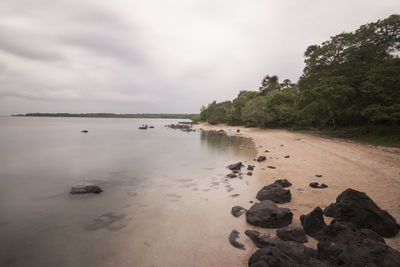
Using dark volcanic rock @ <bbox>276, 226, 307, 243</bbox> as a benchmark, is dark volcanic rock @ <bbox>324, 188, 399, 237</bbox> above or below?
above

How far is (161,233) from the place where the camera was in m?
7.58

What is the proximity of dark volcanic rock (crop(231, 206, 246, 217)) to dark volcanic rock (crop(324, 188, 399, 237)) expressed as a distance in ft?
11.5

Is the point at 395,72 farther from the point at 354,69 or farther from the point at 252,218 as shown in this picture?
the point at 252,218

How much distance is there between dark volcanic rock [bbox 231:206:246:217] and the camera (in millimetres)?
8705

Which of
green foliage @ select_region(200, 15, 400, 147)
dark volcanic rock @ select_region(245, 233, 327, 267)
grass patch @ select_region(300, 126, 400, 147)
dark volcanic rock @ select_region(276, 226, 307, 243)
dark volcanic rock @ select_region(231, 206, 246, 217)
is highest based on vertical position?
green foliage @ select_region(200, 15, 400, 147)

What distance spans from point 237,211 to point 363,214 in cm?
477

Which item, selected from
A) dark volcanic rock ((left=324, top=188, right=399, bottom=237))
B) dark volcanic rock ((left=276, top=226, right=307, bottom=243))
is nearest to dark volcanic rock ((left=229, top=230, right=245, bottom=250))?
dark volcanic rock ((left=276, top=226, right=307, bottom=243))

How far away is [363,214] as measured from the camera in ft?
21.5

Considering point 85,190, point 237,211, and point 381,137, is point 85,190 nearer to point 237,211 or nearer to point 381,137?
point 237,211

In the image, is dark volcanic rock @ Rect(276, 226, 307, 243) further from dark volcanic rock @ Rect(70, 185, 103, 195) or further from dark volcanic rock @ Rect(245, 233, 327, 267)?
dark volcanic rock @ Rect(70, 185, 103, 195)

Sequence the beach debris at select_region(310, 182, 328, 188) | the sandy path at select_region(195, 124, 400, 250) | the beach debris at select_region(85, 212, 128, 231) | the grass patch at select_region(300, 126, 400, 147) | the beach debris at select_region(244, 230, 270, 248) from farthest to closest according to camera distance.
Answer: the grass patch at select_region(300, 126, 400, 147) → the beach debris at select_region(310, 182, 328, 188) → the sandy path at select_region(195, 124, 400, 250) → the beach debris at select_region(85, 212, 128, 231) → the beach debris at select_region(244, 230, 270, 248)

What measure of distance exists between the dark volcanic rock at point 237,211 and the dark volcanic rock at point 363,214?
352cm

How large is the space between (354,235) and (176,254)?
223 inches

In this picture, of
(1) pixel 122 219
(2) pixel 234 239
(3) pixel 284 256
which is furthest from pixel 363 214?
(1) pixel 122 219
